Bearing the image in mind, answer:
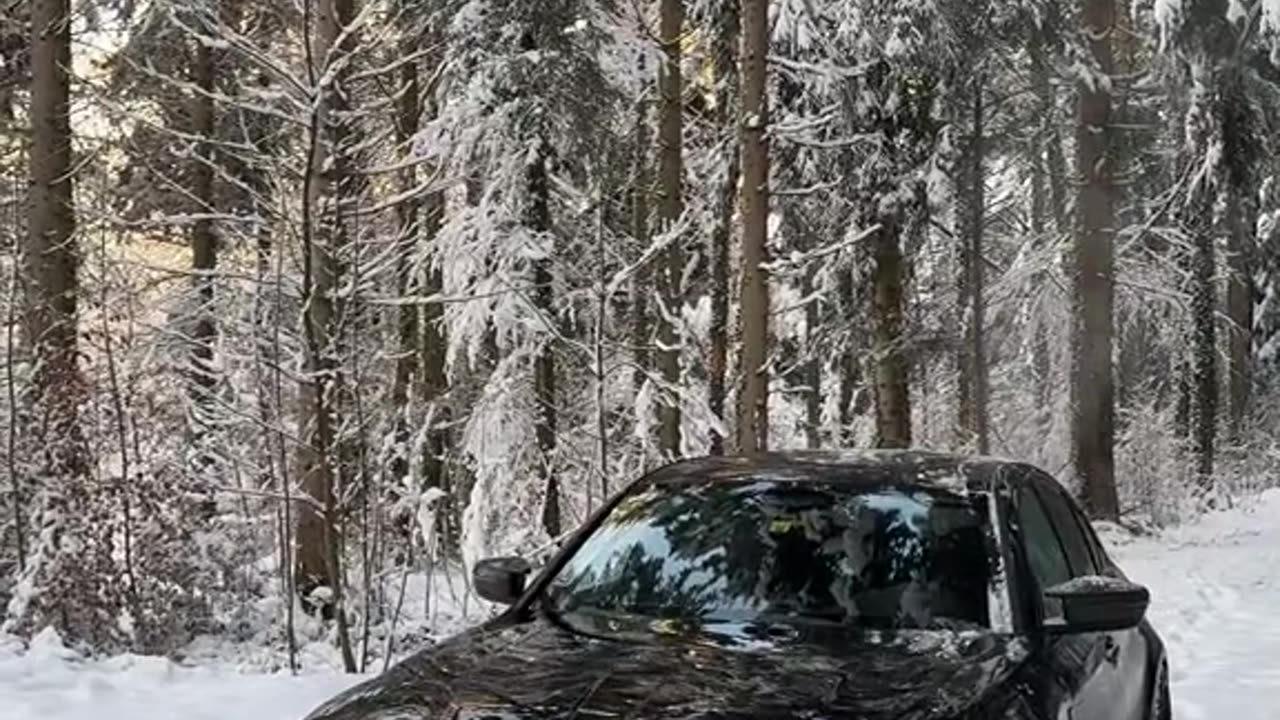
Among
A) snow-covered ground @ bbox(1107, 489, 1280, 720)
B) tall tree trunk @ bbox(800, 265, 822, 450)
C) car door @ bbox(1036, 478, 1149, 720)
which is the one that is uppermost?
tall tree trunk @ bbox(800, 265, 822, 450)

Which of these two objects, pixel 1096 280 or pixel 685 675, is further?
pixel 1096 280

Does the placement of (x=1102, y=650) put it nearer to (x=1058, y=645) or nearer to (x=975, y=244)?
(x=1058, y=645)

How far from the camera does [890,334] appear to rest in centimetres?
1580

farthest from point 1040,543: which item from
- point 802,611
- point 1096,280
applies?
point 1096,280

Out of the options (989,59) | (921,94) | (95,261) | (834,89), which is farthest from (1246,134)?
(95,261)

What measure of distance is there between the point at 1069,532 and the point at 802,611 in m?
1.85

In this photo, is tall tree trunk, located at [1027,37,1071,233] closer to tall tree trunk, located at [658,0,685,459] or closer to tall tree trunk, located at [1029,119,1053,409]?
tall tree trunk, located at [1029,119,1053,409]

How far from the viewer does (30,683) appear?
7.87 m

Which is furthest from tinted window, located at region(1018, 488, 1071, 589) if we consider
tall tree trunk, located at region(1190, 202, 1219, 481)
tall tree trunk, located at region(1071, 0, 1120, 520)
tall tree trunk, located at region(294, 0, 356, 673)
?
tall tree trunk, located at region(1190, 202, 1219, 481)

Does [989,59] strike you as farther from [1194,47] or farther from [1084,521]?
[1084,521]

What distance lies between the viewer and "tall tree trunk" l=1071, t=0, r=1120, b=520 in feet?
64.2

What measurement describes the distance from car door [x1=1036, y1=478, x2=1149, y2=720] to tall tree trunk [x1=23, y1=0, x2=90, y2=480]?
8.22 meters

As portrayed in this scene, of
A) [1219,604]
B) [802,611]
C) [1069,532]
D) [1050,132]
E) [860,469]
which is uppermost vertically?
[1050,132]

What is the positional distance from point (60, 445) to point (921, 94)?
9592mm
